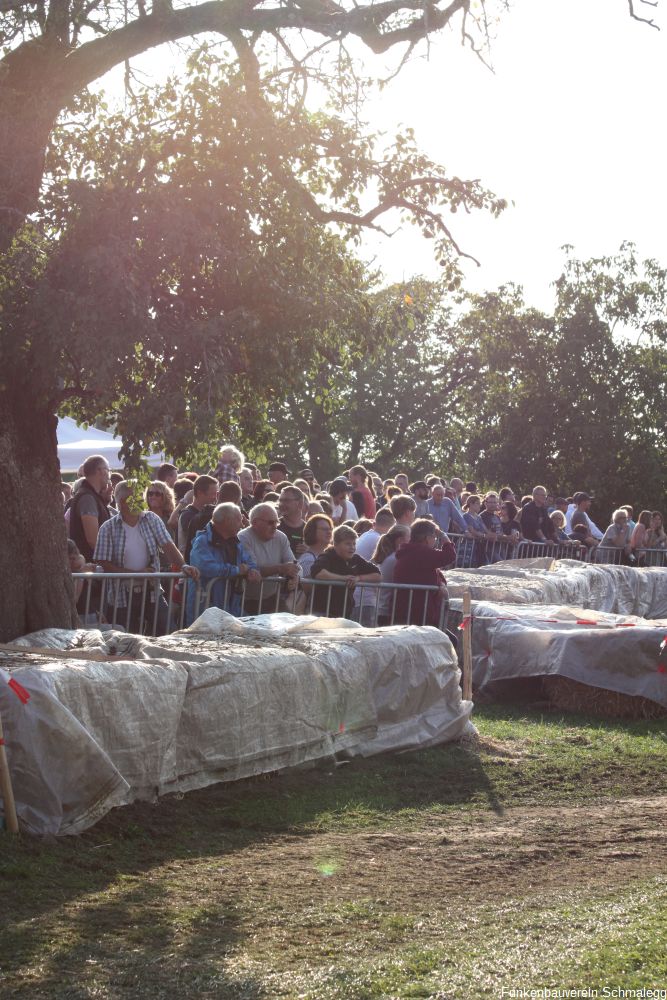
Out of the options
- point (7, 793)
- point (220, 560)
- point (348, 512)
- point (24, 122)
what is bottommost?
point (7, 793)

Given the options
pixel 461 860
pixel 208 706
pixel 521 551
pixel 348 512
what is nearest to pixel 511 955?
pixel 461 860

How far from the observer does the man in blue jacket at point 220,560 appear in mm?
10508

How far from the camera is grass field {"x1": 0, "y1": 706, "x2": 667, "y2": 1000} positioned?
480 cm

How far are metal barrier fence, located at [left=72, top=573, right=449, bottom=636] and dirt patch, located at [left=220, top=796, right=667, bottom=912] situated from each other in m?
3.27

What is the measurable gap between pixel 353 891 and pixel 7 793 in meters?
1.72

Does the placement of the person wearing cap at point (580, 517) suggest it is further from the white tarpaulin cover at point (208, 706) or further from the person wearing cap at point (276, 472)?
the white tarpaulin cover at point (208, 706)

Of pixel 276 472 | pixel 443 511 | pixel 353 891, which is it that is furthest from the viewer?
pixel 443 511

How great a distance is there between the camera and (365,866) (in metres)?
6.61

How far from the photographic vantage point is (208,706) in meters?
7.75

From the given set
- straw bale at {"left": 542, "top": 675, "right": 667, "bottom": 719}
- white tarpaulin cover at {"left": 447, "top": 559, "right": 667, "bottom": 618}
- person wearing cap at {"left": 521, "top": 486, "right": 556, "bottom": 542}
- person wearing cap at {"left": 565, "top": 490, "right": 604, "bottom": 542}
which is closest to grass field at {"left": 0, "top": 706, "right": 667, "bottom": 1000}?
straw bale at {"left": 542, "top": 675, "right": 667, "bottom": 719}

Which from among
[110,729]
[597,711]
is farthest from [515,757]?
[110,729]

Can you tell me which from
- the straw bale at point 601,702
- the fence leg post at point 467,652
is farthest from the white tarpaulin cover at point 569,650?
the fence leg post at point 467,652

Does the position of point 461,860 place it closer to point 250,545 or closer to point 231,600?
point 231,600

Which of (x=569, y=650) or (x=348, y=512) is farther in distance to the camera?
(x=348, y=512)
